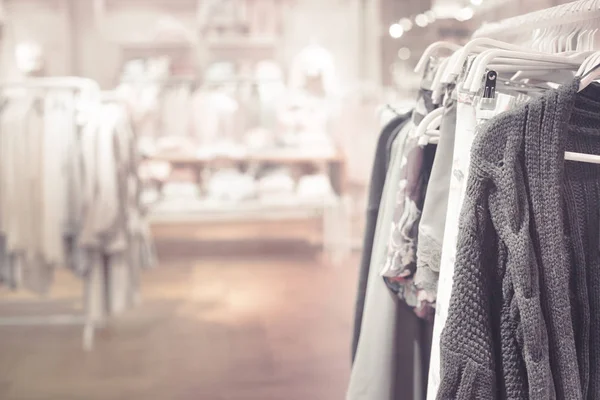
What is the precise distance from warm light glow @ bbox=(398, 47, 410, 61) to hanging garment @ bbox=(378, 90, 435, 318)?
2.54 m

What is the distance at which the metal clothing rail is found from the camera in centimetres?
111

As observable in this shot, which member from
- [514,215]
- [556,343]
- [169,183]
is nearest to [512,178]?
[514,215]

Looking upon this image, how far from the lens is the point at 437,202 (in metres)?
1.12

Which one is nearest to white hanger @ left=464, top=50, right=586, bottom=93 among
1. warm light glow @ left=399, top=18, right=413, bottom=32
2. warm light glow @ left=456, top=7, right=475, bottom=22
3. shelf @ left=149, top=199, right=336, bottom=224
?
warm light glow @ left=456, top=7, right=475, bottom=22

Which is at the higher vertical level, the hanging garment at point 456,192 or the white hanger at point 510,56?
the white hanger at point 510,56

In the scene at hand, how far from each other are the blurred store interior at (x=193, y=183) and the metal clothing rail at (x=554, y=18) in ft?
0.73

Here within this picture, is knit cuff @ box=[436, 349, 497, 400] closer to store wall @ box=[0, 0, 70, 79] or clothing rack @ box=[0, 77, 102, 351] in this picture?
clothing rack @ box=[0, 77, 102, 351]

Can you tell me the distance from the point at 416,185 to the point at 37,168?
6.87 ft

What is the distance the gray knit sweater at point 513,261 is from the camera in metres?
0.88

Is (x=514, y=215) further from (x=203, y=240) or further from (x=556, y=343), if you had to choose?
(x=203, y=240)

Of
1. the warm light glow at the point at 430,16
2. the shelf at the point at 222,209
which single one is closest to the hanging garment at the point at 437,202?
the warm light glow at the point at 430,16

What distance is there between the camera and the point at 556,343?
888 millimetres

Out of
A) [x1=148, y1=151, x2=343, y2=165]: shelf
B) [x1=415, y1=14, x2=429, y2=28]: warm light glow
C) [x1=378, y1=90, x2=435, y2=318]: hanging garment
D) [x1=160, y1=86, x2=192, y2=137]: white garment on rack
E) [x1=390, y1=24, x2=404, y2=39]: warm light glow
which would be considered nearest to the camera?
[x1=378, y1=90, x2=435, y2=318]: hanging garment

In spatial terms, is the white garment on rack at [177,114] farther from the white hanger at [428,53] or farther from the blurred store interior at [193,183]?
the white hanger at [428,53]
